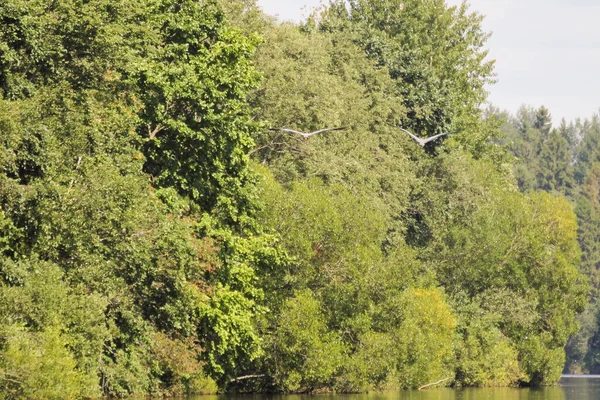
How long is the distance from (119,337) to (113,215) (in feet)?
17.4

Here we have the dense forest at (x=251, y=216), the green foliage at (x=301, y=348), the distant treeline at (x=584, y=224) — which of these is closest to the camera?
the dense forest at (x=251, y=216)

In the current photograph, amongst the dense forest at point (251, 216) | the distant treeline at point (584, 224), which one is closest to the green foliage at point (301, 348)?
the dense forest at point (251, 216)

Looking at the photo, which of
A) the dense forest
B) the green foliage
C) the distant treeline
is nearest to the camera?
the dense forest

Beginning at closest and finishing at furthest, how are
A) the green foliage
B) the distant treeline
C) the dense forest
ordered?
1. the dense forest
2. the green foliage
3. the distant treeline

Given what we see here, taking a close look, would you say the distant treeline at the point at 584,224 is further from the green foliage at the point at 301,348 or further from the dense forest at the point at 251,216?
the green foliage at the point at 301,348

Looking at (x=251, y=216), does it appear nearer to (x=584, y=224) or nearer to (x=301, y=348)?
(x=301, y=348)

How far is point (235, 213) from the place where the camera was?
47.7m

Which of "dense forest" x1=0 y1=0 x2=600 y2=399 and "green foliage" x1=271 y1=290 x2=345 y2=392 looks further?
"green foliage" x1=271 y1=290 x2=345 y2=392

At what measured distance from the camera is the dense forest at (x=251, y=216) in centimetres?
3753

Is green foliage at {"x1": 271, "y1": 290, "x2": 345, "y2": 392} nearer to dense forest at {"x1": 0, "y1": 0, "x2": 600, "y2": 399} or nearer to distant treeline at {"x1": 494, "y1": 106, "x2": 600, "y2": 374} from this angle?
dense forest at {"x1": 0, "y1": 0, "x2": 600, "y2": 399}

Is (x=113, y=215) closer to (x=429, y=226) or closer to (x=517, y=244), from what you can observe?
(x=429, y=226)

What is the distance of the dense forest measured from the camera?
37.5m

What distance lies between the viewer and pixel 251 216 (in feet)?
165

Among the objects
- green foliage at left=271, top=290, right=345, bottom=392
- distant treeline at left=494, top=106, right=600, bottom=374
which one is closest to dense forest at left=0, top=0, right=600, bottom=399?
green foliage at left=271, top=290, right=345, bottom=392
